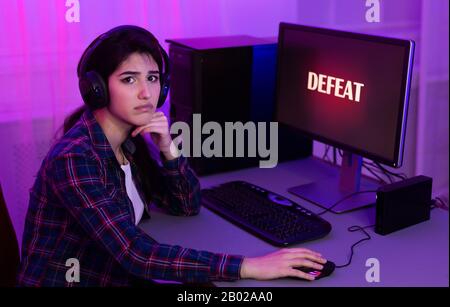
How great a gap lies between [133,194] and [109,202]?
270 millimetres

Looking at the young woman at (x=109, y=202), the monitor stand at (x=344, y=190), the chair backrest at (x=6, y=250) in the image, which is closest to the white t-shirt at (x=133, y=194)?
the young woman at (x=109, y=202)

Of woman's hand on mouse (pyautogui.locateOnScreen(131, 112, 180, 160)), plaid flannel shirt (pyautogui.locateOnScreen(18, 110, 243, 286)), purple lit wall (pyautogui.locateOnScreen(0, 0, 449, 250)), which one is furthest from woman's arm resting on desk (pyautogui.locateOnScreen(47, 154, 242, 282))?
purple lit wall (pyautogui.locateOnScreen(0, 0, 449, 250))

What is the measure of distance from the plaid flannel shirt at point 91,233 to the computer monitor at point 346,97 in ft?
1.70

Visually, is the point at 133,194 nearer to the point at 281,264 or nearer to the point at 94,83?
the point at 94,83

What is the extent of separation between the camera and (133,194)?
1620 mm

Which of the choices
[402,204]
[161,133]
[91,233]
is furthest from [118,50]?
[402,204]

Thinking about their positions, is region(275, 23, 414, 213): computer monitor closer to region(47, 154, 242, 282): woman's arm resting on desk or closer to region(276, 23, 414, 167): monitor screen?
region(276, 23, 414, 167): monitor screen

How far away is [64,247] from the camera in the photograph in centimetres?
141

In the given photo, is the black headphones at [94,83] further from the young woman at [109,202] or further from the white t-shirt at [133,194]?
the white t-shirt at [133,194]

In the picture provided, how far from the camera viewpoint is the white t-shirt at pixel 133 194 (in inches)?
62.5

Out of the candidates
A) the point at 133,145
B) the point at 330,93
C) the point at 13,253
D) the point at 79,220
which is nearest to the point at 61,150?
the point at 79,220

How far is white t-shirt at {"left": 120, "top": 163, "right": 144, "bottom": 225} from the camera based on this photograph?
1.59 meters
